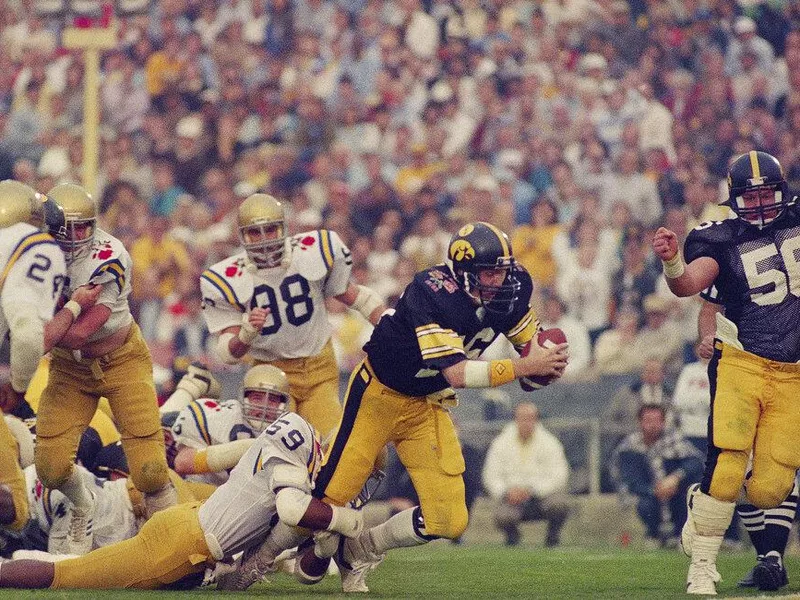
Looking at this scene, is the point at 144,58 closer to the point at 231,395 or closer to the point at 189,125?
the point at 189,125

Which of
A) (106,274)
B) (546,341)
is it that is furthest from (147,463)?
(546,341)

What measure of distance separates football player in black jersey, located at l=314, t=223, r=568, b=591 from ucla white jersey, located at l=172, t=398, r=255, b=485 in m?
1.38

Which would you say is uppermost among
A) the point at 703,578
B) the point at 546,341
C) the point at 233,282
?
the point at 233,282

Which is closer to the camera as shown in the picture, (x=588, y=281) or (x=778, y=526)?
(x=778, y=526)

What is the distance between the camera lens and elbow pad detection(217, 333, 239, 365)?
8082 mm

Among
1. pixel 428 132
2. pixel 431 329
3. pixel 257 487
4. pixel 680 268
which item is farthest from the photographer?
pixel 428 132

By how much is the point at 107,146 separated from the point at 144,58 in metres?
1.08

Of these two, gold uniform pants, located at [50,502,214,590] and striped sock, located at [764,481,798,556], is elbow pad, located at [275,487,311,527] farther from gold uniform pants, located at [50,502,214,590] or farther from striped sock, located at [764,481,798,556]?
striped sock, located at [764,481,798,556]

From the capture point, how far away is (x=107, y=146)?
14.9 metres

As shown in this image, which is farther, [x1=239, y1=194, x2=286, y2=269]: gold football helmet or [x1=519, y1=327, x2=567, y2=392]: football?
[x1=239, y1=194, x2=286, y2=269]: gold football helmet

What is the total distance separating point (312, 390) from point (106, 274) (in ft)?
5.55

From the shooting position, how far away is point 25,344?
571cm

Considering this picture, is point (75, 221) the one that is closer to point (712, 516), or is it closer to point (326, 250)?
point (326, 250)

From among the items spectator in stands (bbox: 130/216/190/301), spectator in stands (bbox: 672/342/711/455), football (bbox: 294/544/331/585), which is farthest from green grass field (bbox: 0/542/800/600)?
spectator in stands (bbox: 130/216/190/301)
